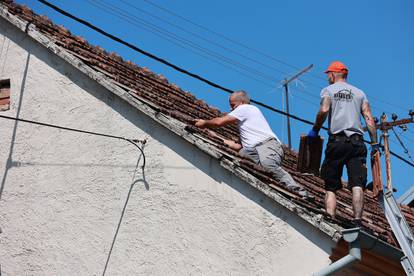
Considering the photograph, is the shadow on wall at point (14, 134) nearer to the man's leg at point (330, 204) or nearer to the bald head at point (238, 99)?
the bald head at point (238, 99)

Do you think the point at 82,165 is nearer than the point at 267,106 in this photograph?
Yes

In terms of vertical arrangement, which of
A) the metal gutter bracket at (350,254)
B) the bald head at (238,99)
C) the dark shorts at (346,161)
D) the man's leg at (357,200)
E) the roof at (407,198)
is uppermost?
the roof at (407,198)

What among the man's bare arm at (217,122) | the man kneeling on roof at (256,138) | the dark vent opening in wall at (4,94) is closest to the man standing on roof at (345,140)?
the man kneeling on roof at (256,138)

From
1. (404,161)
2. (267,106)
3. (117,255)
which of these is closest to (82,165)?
(117,255)

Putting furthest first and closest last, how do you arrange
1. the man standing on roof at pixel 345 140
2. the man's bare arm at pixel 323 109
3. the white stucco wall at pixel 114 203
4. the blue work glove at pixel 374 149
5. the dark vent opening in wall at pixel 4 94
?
1. the dark vent opening in wall at pixel 4 94
2. the man's bare arm at pixel 323 109
3. the blue work glove at pixel 374 149
4. the man standing on roof at pixel 345 140
5. the white stucco wall at pixel 114 203

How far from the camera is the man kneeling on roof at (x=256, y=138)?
287 inches

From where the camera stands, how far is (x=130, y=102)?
24.4ft

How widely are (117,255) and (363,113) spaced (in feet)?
8.86

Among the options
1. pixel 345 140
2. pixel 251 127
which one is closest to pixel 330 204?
pixel 345 140

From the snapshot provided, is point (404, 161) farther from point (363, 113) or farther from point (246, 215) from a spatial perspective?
point (246, 215)

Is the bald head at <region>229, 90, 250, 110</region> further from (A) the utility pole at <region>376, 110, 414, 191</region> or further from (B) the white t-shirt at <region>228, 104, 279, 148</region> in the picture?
(A) the utility pole at <region>376, 110, 414, 191</region>

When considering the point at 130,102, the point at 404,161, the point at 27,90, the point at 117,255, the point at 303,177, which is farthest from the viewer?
the point at 404,161

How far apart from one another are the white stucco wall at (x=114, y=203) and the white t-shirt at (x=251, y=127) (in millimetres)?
685

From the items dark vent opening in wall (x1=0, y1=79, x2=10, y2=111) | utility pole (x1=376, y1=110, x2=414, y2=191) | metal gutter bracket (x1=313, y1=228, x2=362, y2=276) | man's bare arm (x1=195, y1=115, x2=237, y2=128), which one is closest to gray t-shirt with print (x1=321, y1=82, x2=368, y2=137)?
utility pole (x1=376, y1=110, x2=414, y2=191)
